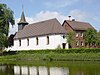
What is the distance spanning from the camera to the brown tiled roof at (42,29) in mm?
68469

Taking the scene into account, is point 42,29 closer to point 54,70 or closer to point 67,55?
point 67,55

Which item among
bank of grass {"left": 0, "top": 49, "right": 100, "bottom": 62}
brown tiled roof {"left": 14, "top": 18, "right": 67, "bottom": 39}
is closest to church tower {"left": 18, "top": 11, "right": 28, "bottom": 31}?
brown tiled roof {"left": 14, "top": 18, "right": 67, "bottom": 39}

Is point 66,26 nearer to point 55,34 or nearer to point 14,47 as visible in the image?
point 55,34

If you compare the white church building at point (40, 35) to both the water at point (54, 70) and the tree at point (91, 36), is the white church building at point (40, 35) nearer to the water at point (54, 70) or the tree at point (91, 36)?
the tree at point (91, 36)

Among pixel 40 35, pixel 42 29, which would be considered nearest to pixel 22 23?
pixel 42 29

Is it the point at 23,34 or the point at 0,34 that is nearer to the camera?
the point at 0,34

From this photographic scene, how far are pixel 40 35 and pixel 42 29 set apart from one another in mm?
2091

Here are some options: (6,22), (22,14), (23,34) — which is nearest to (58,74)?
(6,22)

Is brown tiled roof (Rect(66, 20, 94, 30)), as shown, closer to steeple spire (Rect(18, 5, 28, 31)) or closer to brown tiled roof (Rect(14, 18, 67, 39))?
brown tiled roof (Rect(14, 18, 67, 39))

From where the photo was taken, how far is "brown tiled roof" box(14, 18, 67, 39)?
225ft

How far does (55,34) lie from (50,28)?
12.3 feet

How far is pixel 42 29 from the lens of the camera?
7381 centimetres

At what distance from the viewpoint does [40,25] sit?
76500 millimetres

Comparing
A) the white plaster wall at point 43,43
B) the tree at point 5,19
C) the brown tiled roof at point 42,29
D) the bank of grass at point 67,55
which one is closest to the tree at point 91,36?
the brown tiled roof at point 42,29
